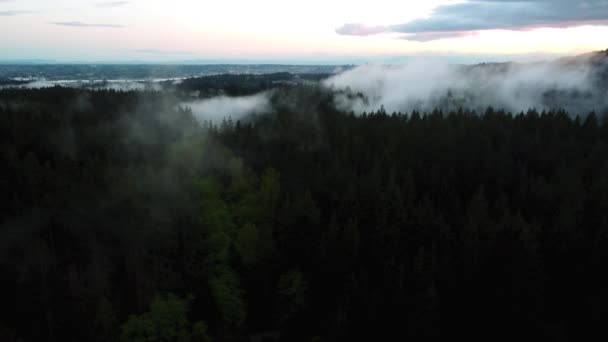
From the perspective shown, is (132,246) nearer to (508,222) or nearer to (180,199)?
(180,199)

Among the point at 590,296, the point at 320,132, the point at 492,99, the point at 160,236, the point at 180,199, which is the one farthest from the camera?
the point at 492,99

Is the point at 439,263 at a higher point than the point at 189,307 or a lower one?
higher

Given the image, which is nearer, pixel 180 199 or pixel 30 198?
pixel 30 198

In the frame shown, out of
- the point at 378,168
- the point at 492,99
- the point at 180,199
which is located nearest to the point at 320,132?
the point at 378,168

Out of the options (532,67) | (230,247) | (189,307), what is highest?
(532,67)

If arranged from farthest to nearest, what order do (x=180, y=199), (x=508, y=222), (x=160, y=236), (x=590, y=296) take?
(x=180, y=199), (x=160, y=236), (x=508, y=222), (x=590, y=296)

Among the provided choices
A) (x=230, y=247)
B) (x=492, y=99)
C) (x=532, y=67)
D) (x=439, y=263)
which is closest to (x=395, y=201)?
(x=439, y=263)

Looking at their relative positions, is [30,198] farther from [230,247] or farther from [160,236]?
[230,247]
